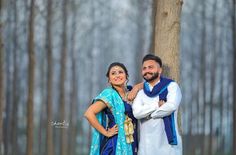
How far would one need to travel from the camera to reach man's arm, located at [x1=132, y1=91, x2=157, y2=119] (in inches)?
168

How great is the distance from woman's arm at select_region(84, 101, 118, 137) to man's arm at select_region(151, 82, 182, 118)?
1.64ft

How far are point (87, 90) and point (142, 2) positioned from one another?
410 centimetres

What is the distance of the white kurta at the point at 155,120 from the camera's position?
4.26 metres

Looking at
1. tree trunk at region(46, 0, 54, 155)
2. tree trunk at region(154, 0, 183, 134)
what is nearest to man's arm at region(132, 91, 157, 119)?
tree trunk at region(154, 0, 183, 134)

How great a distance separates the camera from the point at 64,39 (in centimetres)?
1738

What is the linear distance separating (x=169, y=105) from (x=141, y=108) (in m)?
0.24

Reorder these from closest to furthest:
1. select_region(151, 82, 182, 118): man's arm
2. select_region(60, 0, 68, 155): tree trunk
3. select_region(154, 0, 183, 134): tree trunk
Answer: select_region(151, 82, 182, 118): man's arm → select_region(154, 0, 183, 134): tree trunk → select_region(60, 0, 68, 155): tree trunk

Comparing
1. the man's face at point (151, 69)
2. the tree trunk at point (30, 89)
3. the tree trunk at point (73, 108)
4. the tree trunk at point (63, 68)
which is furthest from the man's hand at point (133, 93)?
the tree trunk at point (73, 108)

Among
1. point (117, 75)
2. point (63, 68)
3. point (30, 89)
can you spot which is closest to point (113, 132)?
point (117, 75)

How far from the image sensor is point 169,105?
4219 mm

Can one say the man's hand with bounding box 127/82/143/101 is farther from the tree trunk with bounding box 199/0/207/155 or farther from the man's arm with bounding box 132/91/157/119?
the tree trunk with bounding box 199/0/207/155

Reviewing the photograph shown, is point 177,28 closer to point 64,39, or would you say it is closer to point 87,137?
point 64,39

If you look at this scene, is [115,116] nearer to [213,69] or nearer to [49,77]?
[49,77]

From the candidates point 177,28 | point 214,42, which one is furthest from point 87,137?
point 177,28
